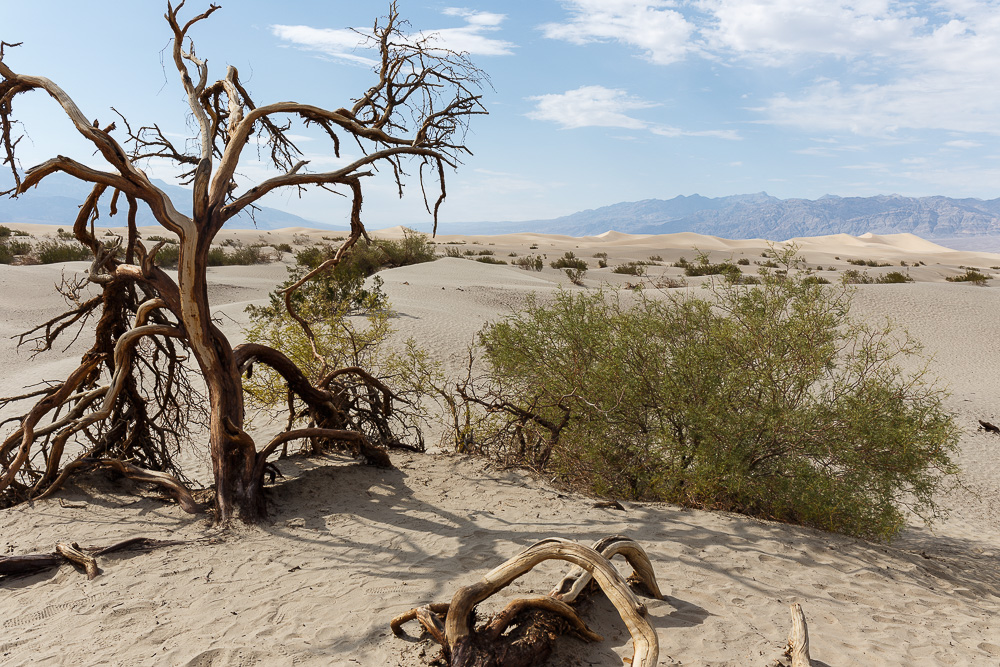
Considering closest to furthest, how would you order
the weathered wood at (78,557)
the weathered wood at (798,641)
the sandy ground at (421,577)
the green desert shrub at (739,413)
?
1. the weathered wood at (798,641)
2. the sandy ground at (421,577)
3. the weathered wood at (78,557)
4. the green desert shrub at (739,413)

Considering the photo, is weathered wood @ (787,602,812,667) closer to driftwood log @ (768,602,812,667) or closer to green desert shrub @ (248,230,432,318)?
driftwood log @ (768,602,812,667)

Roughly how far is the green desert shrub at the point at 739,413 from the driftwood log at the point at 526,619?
101 inches

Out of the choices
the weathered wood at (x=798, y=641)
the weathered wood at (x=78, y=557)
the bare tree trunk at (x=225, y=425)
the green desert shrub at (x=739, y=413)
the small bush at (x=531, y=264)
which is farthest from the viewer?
the small bush at (x=531, y=264)

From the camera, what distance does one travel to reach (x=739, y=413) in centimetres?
615

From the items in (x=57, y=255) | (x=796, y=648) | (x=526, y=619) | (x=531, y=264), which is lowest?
(x=796, y=648)

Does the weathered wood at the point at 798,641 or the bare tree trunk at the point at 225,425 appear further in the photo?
the bare tree trunk at the point at 225,425

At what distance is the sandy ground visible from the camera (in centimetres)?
388

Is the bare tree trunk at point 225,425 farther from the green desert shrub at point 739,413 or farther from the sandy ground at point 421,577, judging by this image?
the green desert shrub at point 739,413

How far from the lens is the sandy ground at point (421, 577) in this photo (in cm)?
388

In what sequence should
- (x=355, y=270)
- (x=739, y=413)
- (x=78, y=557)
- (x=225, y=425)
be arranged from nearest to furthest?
(x=78, y=557), (x=225, y=425), (x=739, y=413), (x=355, y=270)

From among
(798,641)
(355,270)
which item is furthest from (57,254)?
(798,641)

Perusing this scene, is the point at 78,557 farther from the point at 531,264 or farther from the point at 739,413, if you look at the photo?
the point at 531,264

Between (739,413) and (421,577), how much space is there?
10.8 feet

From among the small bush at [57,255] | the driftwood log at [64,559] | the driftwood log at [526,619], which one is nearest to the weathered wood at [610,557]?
the driftwood log at [526,619]
